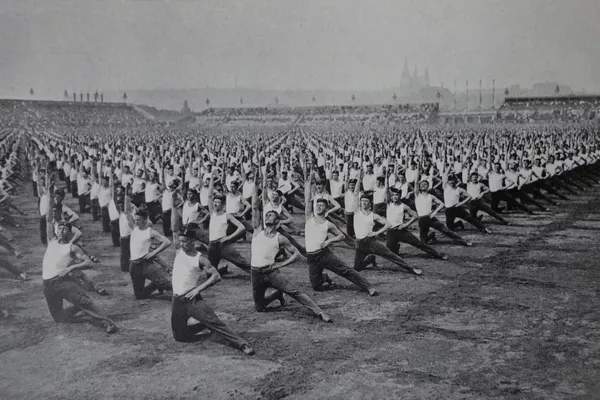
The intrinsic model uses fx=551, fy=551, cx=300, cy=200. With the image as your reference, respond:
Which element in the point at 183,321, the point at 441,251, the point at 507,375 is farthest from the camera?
the point at 441,251

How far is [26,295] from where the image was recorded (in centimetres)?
885

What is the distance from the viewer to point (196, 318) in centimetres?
654

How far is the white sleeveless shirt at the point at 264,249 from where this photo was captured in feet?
24.6

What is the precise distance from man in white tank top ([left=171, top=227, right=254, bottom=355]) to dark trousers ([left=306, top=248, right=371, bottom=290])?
245cm

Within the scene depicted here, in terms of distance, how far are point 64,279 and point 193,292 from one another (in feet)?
6.62

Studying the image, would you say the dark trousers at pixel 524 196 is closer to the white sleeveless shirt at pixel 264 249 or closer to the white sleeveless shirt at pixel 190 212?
the white sleeveless shirt at pixel 190 212

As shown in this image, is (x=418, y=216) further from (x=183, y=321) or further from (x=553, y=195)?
(x=553, y=195)

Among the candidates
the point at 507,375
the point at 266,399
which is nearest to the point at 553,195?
the point at 507,375

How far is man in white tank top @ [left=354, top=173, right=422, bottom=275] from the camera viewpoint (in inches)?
371

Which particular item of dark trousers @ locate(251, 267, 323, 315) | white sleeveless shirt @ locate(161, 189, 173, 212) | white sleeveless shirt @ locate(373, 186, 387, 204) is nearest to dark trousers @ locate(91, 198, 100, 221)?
white sleeveless shirt @ locate(161, 189, 173, 212)

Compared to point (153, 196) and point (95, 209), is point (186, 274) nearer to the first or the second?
point (153, 196)

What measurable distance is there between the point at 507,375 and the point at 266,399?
252 cm

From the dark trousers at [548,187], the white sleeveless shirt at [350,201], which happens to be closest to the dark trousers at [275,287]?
the white sleeveless shirt at [350,201]

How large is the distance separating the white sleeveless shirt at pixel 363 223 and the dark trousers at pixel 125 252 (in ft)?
13.4
